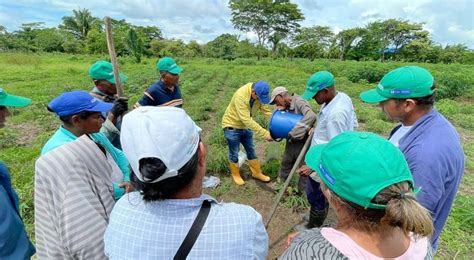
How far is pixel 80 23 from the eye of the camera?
4072cm

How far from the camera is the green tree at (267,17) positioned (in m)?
38.4

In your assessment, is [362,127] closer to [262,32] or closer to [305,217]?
[305,217]

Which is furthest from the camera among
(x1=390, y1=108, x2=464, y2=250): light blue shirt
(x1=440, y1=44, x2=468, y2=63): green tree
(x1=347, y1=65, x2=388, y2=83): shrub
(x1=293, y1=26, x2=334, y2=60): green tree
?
(x1=293, y1=26, x2=334, y2=60): green tree

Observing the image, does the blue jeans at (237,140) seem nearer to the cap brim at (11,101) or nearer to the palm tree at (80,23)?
the cap brim at (11,101)

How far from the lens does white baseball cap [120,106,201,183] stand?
957mm

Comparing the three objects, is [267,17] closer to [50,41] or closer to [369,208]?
[50,41]

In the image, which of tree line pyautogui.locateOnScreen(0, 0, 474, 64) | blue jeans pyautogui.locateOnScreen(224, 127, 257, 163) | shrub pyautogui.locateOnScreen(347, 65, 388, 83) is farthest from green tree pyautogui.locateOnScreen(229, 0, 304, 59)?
blue jeans pyautogui.locateOnScreen(224, 127, 257, 163)

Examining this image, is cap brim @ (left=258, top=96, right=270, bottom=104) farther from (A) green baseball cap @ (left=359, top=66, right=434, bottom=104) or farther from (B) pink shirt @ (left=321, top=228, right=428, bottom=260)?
(B) pink shirt @ (left=321, top=228, right=428, bottom=260)

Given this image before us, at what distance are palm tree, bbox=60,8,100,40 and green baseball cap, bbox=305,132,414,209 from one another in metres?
47.0

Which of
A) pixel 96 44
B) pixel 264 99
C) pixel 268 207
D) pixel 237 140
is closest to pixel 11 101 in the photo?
pixel 264 99

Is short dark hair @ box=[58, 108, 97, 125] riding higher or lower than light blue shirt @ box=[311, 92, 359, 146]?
higher

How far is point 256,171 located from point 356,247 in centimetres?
364

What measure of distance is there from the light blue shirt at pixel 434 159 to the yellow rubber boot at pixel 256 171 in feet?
9.58

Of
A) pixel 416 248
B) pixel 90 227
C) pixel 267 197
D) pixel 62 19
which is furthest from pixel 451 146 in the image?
pixel 62 19
